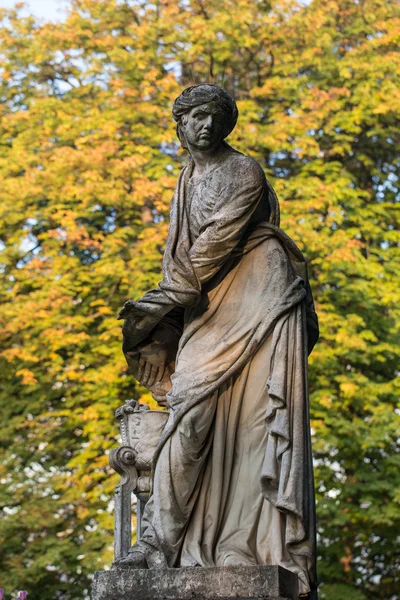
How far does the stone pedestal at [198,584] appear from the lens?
6.13m

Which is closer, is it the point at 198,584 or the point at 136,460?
the point at 198,584

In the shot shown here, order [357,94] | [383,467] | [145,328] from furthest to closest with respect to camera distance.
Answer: [357,94]
[383,467]
[145,328]

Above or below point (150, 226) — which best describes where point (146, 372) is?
below

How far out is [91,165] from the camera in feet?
65.3

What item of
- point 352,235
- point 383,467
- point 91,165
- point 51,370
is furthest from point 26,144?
point 383,467

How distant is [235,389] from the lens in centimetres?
692

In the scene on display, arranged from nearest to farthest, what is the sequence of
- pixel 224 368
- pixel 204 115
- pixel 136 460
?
pixel 224 368, pixel 136 460, pixel 204 115

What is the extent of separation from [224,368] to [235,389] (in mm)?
147

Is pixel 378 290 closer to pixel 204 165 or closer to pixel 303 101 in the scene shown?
pixel 303 101

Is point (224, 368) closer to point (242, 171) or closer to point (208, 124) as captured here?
point (242, 171)

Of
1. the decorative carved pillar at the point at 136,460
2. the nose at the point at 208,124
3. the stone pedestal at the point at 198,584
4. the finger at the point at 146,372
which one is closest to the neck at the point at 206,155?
the nose at the point at 208,124

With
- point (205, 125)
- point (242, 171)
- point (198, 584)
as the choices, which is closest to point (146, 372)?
point (242, 171)

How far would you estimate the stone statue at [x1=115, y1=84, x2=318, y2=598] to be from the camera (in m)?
6.57

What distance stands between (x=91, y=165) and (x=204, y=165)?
12.6m
